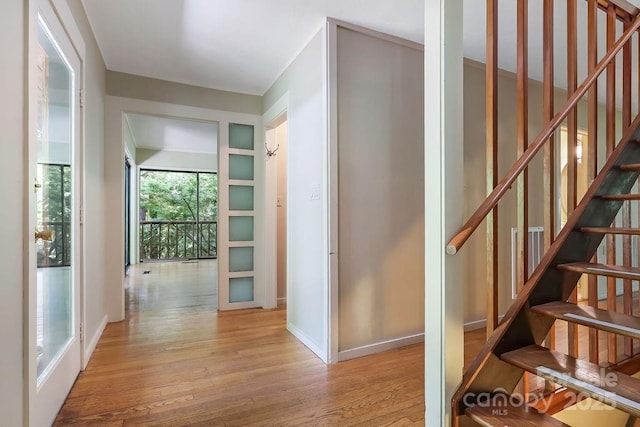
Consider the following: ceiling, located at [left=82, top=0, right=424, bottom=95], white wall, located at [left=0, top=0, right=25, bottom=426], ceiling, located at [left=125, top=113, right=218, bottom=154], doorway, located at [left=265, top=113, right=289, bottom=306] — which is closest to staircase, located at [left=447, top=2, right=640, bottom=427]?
ceiling, located at [left=82, top=0, right=424, bottom=95]

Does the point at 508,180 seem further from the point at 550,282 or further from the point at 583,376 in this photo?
the point at 583,376

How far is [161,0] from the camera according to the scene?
2.13 meters

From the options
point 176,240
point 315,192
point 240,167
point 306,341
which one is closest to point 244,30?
point 315,192

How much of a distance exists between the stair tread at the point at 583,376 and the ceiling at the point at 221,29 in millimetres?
2168

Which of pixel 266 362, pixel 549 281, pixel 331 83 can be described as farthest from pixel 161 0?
pixel 549 281

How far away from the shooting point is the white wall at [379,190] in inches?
94.2

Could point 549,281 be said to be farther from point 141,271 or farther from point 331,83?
point 141,271

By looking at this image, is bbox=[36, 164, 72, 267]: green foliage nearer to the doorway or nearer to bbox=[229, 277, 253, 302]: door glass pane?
bbox=[229, 277, 253, 302]: door glass pane

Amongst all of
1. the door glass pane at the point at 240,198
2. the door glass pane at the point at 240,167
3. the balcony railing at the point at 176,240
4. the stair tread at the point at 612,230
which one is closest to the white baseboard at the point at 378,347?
the stair tread at the point at 612,230

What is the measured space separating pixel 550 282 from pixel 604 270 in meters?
0.21

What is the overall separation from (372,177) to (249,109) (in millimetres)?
1909

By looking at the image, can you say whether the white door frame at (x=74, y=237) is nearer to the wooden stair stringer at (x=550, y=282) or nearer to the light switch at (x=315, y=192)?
the light switch at (x=315, y=192)

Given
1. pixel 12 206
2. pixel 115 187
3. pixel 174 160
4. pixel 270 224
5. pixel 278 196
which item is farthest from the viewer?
pixel 174 160

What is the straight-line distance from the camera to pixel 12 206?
119 centimetres
